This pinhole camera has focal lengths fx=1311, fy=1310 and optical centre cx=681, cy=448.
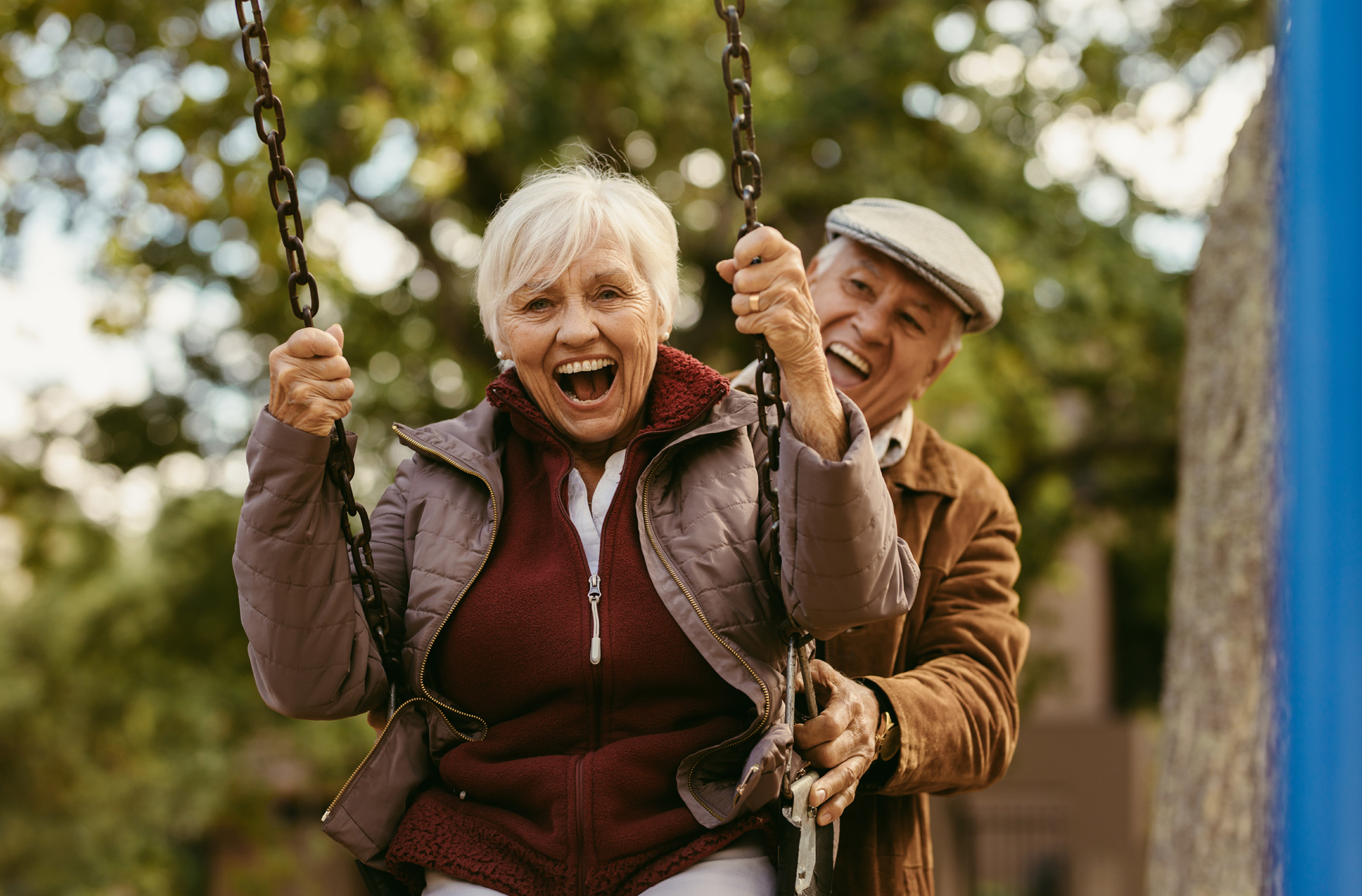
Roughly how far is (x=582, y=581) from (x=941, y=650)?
836 mm

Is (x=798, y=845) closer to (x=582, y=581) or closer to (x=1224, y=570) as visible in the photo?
(x=582, y=581)

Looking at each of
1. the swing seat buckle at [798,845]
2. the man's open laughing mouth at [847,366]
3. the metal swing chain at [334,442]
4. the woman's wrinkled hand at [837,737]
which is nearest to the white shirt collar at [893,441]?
the man's open laughing mouth at [847,366]

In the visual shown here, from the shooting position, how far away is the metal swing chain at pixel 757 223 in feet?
6.04

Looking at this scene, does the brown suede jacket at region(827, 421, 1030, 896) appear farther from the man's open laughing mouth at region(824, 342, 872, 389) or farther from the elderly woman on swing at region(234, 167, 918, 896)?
the elderly woman on swing at region(234, 167, 918, 896)

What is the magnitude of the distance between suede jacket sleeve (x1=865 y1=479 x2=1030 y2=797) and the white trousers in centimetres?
34

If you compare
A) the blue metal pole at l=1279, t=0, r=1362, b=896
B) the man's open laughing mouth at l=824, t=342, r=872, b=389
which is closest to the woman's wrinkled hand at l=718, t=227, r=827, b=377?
the blue metal pole at l=1279, t=0, r=1362, b=896

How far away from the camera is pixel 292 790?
1758cm

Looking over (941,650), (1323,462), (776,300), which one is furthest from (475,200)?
(1323,462)

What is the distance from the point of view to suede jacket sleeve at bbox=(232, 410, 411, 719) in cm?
189

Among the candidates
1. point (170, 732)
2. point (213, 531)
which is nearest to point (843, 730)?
point (213, 531)

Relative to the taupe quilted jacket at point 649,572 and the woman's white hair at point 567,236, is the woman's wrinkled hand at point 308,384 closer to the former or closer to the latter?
the taupe quilted jacket at point 649,572

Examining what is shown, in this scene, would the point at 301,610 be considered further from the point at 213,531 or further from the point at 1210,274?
the point at 213,531

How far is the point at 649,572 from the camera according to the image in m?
1.95

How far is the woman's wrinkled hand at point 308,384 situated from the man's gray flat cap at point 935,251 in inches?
47.8
